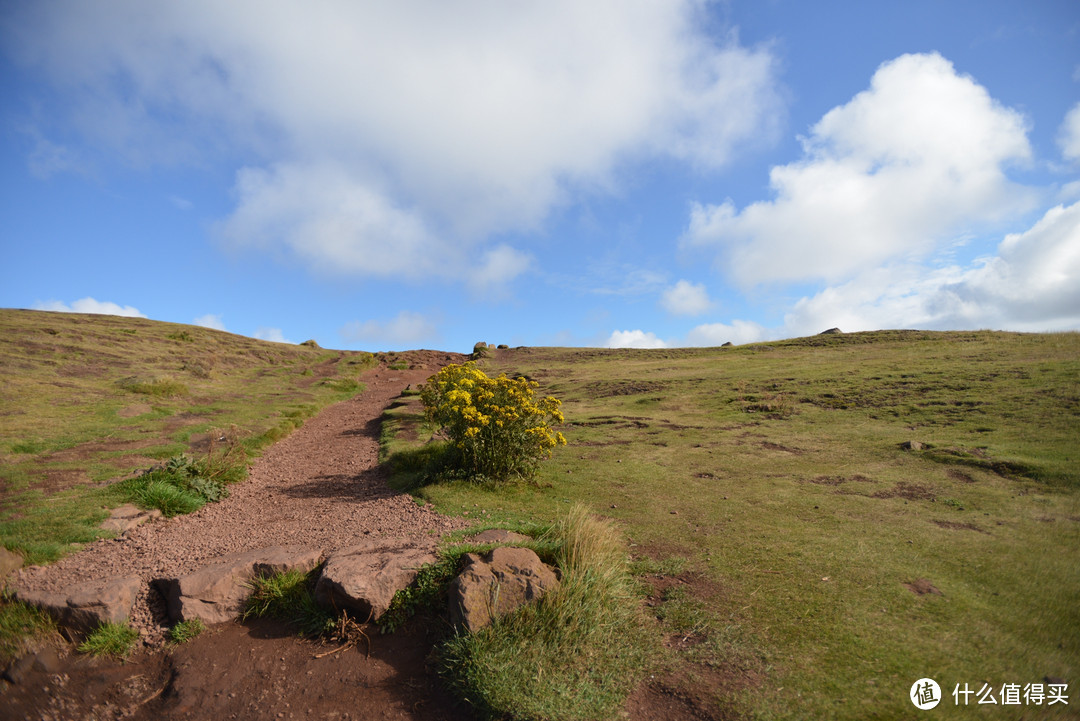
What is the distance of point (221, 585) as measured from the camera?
20.6 feet

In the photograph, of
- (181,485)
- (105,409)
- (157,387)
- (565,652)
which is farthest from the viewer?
(157,387)

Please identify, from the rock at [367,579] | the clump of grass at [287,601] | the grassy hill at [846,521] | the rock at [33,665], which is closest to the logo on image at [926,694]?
the grassy hill at [846,521]

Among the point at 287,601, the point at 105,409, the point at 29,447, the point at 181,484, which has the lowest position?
Result: the point at 287,601

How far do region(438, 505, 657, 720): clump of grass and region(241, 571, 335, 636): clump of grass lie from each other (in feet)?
5.88

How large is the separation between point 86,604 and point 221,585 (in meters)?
1.35

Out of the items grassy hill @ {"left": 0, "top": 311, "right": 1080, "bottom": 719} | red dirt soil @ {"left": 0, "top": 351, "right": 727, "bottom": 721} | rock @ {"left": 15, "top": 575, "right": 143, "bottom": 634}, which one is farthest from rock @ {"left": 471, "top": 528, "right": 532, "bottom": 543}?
rock @ {"left": 15, "top": 575, "right": 143, "bottom": 634}

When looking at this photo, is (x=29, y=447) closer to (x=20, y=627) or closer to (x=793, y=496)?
(x=20, y=627)

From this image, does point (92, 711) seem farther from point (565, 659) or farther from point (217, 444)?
point (217, 444)

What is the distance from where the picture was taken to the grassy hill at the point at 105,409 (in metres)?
8.97

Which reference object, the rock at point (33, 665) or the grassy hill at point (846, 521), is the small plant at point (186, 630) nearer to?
the rock at point (33, 665)

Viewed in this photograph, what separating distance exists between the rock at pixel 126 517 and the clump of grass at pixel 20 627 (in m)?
2.53

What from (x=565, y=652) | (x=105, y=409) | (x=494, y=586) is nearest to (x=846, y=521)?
(x=565, y=652)

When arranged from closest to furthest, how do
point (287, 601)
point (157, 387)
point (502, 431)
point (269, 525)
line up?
1. point (287, 601)
2. point (269, 525)
3. point (502, 431)
4. point (157, 387)

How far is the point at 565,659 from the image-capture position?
5145 millimetres
